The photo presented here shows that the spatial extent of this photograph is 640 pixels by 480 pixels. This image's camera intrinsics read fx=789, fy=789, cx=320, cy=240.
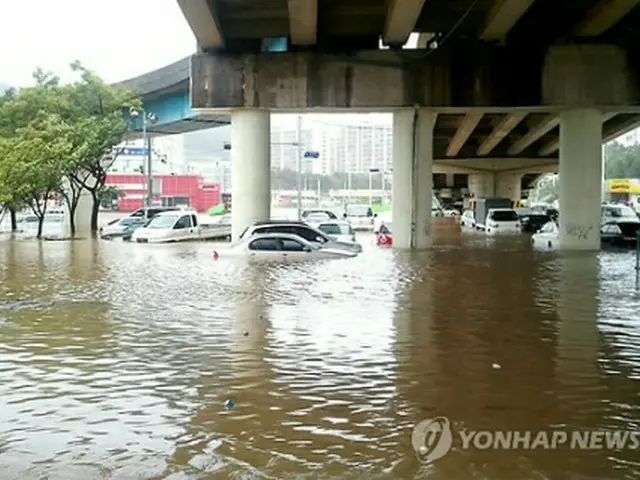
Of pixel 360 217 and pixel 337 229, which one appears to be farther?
pixel 360 217

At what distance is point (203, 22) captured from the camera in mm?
24438

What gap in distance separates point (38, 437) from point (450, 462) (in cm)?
325

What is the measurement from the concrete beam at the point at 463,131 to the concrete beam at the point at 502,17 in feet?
32.6

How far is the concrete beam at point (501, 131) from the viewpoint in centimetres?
4509

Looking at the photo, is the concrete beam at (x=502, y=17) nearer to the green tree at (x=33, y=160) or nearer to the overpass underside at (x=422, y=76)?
the overpass underside at (x=422, y=76)

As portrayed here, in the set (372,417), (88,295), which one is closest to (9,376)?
(372,417)

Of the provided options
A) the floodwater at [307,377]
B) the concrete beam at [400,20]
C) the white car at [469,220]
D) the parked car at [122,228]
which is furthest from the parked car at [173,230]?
the white car at [469,220]

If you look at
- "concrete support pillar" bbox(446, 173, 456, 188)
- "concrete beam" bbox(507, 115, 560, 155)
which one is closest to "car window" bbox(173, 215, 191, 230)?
"concrete beam" bbox(507, 115, 560, 155)

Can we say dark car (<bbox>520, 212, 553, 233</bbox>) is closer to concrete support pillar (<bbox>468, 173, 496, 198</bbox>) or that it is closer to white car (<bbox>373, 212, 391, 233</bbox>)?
white car (<bbox>373, 212, 391, 233</bbox>)

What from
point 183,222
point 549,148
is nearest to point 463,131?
point 549,148

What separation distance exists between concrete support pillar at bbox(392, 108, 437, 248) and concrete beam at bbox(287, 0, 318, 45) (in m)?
4.65

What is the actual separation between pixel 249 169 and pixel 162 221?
940 cm

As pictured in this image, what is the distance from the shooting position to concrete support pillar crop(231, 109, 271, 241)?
28.6 m

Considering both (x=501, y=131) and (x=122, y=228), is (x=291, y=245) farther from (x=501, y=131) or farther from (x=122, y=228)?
(x=501, y=131)
